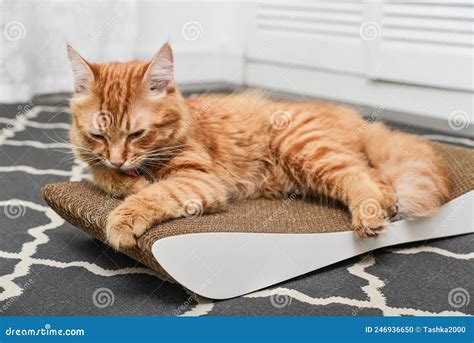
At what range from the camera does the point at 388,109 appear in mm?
4133

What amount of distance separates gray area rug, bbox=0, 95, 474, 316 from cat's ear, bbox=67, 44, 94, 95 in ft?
1.75

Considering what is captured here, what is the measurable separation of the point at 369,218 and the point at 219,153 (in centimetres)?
56

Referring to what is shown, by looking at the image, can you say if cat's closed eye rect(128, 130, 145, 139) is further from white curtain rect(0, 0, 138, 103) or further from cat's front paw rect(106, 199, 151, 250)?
white curtain rect(0, 0, 138, 103)

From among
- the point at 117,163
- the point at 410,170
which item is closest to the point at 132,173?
the point at 117,163

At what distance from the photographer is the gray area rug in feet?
5.49

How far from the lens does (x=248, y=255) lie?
69.0 inches

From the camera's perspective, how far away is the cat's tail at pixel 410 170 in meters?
2.00

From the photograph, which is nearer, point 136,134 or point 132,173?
point 136,134

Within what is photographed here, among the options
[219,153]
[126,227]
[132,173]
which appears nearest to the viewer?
[126,227]

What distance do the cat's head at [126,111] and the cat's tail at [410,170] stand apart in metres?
0.71

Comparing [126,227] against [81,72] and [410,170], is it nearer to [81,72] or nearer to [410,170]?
[81,72]

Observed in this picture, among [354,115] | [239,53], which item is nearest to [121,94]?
[354,115]

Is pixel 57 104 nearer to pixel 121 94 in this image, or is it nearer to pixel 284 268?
pixel 121 94

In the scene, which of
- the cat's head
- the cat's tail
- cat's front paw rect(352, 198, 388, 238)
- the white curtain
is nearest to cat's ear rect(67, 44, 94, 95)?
the cat's head
